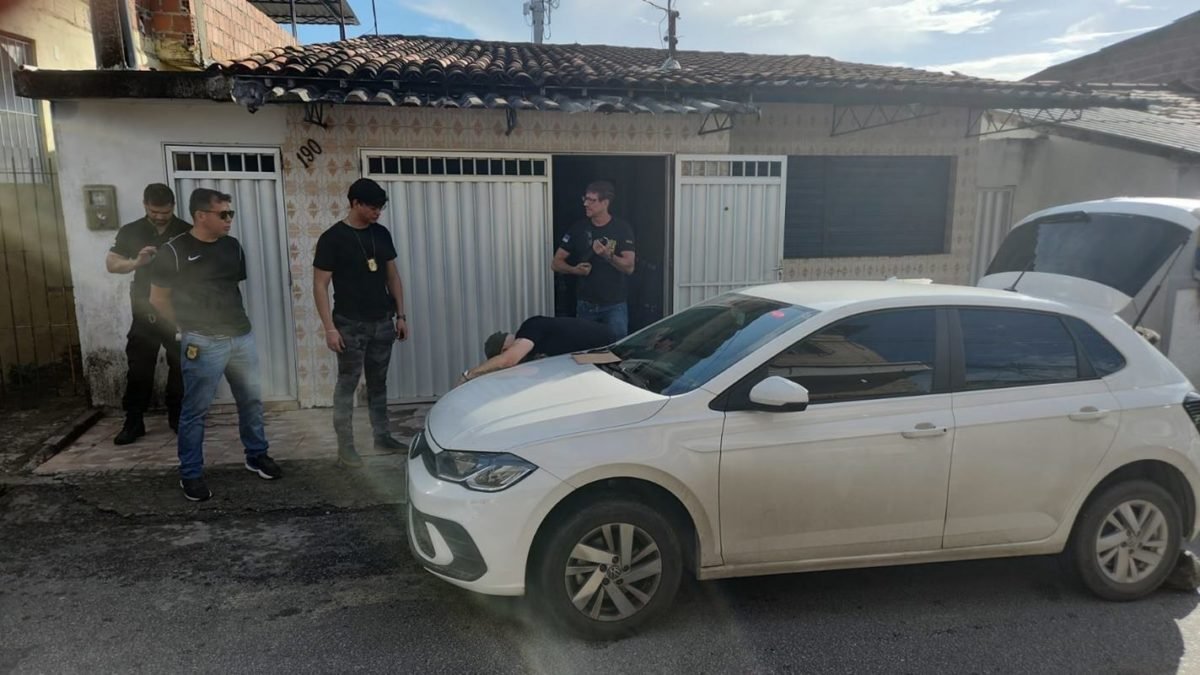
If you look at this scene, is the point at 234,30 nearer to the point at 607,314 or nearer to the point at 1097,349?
the point at 607,314

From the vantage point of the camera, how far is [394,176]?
6430 mm

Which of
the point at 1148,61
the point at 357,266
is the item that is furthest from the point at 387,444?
the point at 1148,61

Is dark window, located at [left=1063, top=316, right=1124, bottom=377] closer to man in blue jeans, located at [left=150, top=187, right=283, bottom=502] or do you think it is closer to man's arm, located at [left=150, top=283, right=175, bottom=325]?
man in blue jeans, located at [left=150, top=187, right=283, bottom=502]

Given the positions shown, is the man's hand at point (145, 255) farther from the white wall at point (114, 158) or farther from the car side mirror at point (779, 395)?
the car side mirror at point (779, 395)

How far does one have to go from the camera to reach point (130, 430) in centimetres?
560

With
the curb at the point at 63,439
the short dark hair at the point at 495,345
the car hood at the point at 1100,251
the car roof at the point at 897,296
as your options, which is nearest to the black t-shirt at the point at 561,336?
the short dark hair at the point at 495,345

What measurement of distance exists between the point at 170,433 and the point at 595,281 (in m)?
3.69

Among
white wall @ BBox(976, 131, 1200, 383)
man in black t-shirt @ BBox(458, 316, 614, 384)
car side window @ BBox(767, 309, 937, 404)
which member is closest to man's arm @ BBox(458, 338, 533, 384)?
man in black t-shirt @ BBox(458, 316, 614, 384)

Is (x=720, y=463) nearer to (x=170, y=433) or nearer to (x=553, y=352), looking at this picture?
(x=553, y=352)

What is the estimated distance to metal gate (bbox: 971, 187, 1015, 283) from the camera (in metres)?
9.08

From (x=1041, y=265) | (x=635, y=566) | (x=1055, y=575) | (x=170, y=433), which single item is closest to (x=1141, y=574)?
(x=1055, y=575)

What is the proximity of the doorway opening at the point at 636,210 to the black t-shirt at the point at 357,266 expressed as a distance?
2.44 m

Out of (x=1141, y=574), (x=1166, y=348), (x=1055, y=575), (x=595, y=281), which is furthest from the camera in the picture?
(x=1166, y=348)

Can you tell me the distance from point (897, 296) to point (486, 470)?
207cm
